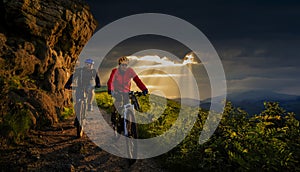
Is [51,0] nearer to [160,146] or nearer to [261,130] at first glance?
[160,146]

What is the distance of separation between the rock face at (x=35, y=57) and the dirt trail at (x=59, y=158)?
3.61 feet

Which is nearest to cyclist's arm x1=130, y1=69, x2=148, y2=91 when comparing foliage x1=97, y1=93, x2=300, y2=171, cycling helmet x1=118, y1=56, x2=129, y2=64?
cycling helmet x1=118, y1=56, x2=129, y2=64

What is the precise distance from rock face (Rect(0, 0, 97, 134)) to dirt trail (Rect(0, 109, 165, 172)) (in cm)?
110

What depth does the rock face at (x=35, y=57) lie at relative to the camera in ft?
37.4

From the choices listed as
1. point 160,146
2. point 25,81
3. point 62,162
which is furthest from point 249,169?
point 25,81

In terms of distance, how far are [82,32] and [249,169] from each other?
18.9 m

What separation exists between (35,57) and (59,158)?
333 inches

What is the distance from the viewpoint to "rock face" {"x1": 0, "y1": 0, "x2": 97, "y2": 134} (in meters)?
11.4

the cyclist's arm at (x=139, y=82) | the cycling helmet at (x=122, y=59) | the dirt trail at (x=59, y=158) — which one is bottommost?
the dirt trail at (x=59, y=158)

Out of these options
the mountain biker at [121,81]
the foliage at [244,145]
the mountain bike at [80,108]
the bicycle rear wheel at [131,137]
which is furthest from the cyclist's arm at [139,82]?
the mountain bike at [80,108]

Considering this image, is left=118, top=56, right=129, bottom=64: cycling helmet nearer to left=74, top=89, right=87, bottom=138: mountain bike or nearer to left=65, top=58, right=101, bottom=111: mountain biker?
left=65, top=58, right=101, bottom=111: mountain biker

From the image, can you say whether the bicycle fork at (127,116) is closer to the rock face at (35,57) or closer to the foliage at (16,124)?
the foliage at (16,124)

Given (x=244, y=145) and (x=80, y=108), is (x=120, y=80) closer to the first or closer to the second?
(x=80, y=108)

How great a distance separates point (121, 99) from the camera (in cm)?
914
